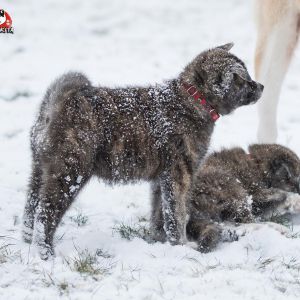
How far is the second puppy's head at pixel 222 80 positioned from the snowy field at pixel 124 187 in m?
0.96

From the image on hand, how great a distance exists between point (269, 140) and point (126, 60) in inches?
158

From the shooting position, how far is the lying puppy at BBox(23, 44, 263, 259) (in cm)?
388

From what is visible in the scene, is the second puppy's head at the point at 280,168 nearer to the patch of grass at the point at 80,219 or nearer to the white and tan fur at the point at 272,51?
the white and tan fur at the point at 272,51

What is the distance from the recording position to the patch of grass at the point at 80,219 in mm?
4840

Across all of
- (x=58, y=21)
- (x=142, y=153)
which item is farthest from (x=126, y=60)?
(x=142, y=153)

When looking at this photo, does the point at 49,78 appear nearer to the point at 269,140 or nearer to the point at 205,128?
the point at 269,140

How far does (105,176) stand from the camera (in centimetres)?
416

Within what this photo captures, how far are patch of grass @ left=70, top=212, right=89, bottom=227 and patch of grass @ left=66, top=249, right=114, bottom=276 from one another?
0.75 m

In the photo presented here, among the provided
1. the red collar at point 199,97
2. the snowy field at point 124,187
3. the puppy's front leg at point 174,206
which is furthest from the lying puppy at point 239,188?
the red collar at point 199,97

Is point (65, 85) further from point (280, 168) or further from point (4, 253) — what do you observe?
point (280, 168)

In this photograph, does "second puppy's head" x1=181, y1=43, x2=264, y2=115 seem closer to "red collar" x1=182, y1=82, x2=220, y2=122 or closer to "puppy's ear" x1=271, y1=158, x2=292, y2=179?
"red collar" x1=182, y1=82, x2=220, y2=122

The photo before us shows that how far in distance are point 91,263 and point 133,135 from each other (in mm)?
890

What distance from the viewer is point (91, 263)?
3.76 metres

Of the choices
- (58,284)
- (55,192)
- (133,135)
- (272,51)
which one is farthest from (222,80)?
(272,51)
